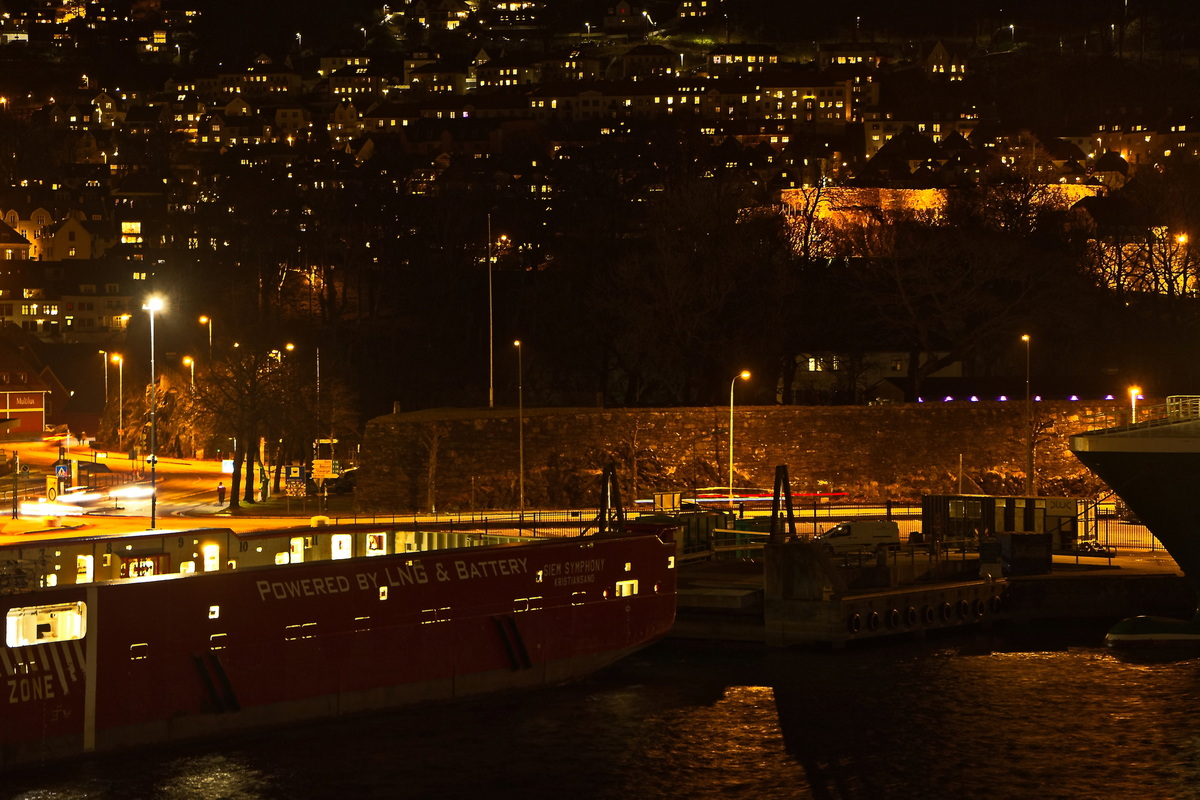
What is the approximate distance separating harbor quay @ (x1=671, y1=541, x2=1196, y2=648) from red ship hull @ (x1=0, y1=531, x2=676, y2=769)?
225 centimetres

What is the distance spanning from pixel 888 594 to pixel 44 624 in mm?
15943

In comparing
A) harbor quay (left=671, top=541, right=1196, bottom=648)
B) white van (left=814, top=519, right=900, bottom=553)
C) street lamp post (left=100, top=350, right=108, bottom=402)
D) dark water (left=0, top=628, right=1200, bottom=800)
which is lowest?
dark water (left=0, top=628, right=1200, bottom=800)

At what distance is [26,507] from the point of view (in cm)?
3988

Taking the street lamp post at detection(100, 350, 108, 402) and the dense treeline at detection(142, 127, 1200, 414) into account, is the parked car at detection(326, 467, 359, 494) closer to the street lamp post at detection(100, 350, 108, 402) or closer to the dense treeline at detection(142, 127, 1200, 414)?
the dense treeline at detection(142, 127, 1200, 414)

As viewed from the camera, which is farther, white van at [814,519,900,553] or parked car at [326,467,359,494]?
parked car at [326,467,359,494]

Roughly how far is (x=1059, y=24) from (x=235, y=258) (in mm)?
148195

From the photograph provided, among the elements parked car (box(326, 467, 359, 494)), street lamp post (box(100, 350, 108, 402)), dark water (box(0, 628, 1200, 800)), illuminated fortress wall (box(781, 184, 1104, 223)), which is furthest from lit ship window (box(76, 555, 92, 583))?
illuminated fortress wall (box(781, 184, 1104, 223))

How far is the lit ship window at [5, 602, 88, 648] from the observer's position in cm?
1944

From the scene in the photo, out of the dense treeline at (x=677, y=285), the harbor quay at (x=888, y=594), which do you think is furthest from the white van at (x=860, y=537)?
the dense treeline at (x=677, y=285)

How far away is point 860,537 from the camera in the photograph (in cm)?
3328

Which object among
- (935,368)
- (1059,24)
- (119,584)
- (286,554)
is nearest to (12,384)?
(935,368)

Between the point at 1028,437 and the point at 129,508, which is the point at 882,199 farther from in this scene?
the point at 129,508

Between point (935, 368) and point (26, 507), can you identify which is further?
point (935, 368)

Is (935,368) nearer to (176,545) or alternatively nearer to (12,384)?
(176,545)
